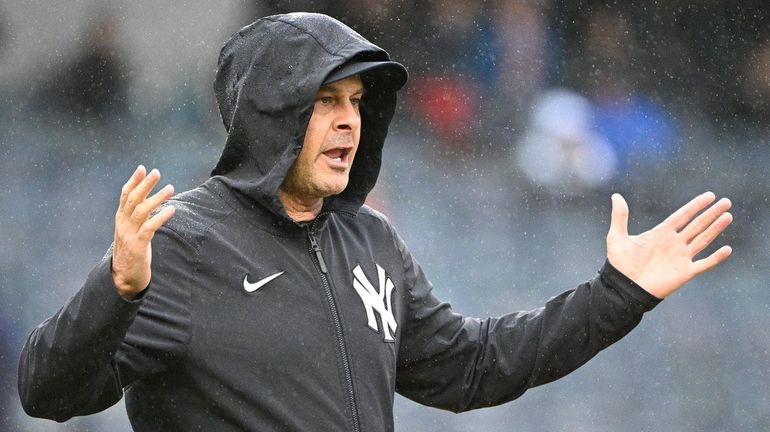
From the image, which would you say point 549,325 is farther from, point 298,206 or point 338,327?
point 298,206

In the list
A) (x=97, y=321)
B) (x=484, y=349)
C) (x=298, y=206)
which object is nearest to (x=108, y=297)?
(x=97, y=321)

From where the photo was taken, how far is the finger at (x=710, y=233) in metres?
2.97

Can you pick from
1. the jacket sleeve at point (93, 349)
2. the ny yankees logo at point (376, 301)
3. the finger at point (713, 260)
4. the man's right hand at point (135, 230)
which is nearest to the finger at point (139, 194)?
the man's right hand at point (135, 230)

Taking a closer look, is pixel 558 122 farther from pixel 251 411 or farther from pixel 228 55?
pixel 251 411

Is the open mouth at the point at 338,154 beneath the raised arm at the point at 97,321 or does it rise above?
above

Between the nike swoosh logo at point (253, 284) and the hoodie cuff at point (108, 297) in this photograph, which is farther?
the nike swoosh logo at point (253, 284)

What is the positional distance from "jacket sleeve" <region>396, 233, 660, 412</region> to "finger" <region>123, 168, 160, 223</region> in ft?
3.48

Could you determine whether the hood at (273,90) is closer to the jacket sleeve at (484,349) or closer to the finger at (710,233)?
the jacket sleeve at (484,349)

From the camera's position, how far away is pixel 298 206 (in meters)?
3.16

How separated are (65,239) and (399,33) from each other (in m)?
2.33

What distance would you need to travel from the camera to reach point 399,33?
7.55m

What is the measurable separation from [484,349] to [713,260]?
2.20 ft

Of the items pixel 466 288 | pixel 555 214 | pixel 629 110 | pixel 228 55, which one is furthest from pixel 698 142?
pixel 228 55

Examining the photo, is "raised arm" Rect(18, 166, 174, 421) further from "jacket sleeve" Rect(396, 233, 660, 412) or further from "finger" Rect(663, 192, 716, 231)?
"finger" Rect(663, 192, 716, 231)
